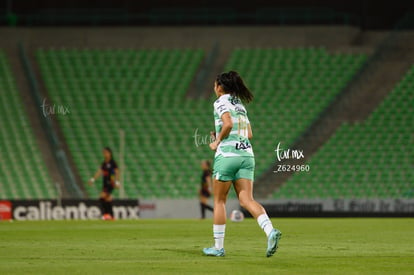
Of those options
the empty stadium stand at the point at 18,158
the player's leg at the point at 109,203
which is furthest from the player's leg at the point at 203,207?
the empty stadium stand at the point at 18,158

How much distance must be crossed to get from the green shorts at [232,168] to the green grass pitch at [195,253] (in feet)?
3.49

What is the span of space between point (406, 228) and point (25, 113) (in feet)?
66.9

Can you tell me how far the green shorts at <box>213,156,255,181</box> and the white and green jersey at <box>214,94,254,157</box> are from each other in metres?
0.07

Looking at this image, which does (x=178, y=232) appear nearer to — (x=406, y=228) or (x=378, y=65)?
(x=406, y=228)

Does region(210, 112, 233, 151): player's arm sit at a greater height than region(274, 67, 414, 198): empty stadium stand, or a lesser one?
lesser

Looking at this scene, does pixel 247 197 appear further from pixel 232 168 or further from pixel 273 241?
pixel 273 241

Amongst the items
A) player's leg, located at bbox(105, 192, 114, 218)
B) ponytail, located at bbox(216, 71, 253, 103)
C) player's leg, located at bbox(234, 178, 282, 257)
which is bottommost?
player's leg, located at bbox(234, 178, 282, 257)

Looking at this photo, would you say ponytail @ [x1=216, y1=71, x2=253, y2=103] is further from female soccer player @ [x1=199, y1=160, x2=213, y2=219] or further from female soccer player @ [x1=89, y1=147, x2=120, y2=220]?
female soccer player @ [x1=199, y1=160, x2=213, y2=219]

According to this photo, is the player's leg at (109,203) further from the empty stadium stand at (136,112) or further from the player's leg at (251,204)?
the player's leg at (251,204)

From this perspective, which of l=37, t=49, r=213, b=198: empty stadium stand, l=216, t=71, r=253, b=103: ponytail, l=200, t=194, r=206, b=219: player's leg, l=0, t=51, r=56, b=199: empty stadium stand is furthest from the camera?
l=37, t=49, r=213, b=198: empty stadium stand

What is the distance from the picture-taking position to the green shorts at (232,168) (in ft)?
39.6

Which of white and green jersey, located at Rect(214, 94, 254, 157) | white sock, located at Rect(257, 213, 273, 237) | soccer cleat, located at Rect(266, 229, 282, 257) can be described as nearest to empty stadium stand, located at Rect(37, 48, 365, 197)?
white and green jersey, located at Rect(214, 94, 254, 157)

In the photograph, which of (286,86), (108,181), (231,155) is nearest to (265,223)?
(231,155)

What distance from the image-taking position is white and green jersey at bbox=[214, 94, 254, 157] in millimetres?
12086
